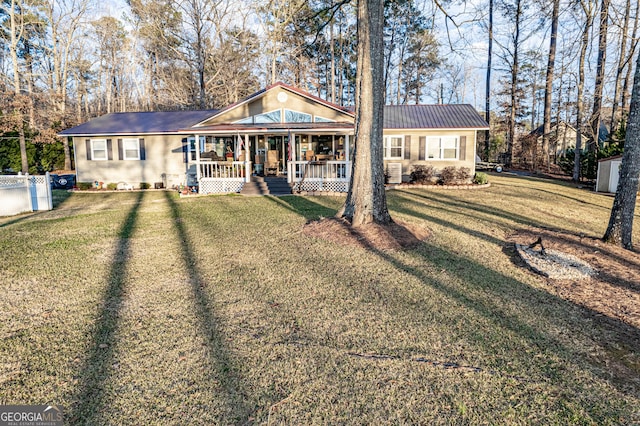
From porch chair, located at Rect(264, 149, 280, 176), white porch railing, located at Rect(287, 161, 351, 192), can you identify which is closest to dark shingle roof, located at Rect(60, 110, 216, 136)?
porch chair, located at Rect(264, 149, 280, 176)

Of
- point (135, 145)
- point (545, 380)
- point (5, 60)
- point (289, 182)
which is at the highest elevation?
point (5, 60)

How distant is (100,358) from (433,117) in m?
18.2

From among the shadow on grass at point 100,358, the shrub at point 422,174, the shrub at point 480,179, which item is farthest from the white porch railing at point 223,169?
the shrub at point 480,179

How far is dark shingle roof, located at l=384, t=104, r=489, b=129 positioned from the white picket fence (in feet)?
43.9

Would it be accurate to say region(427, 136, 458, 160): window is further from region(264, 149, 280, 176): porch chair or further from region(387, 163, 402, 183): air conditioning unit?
region(264, 149, 280, 176): porch chair

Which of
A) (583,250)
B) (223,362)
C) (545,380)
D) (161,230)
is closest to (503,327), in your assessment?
(545,380)

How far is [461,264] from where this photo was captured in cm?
573

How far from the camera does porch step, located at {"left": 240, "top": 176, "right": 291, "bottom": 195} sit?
14403 mm

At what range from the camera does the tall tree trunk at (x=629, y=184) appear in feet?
20.6

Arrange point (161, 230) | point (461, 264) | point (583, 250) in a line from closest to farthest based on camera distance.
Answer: point (461, 264), point (583, 250), point (161, 230)

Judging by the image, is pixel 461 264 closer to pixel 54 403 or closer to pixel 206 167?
pixel 54 403

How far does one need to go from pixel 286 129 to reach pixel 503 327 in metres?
12.0

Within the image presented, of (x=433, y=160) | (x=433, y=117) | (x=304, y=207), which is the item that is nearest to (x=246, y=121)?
(x=304, y=207)

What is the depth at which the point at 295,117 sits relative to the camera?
1591cm
